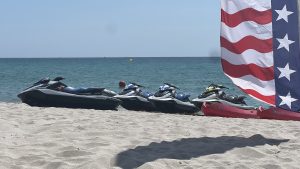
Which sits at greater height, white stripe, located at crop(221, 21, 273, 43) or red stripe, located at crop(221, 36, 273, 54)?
white stripe, located at crop(221, 21, 273, 43)

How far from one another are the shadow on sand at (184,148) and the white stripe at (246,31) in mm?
1496

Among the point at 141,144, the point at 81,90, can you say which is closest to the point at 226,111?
the point at 81,90

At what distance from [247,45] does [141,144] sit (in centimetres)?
197

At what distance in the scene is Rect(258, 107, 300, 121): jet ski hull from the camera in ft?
35.4

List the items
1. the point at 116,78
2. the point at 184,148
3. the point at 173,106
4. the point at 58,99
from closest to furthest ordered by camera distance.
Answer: the point at 184,148 → the point at 58,99 → the point at 173,106 → the point at 116,78

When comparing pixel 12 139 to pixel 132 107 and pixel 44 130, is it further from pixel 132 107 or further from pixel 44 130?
pixel 132 107

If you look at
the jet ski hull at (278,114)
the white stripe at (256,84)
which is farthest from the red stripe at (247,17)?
the jet ski hull at (278,114)

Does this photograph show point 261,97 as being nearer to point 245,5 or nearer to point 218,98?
point 245,5

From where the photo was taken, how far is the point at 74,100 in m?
12.7

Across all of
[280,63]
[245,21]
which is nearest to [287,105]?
[280,63]

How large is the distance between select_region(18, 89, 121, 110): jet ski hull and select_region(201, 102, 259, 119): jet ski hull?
115 inches

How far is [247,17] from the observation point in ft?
21.0

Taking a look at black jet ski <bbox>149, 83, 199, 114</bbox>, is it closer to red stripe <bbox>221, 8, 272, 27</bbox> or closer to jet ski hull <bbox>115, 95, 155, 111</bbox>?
jet ski hull <bbox>115, 95, 155, 111</bbox>

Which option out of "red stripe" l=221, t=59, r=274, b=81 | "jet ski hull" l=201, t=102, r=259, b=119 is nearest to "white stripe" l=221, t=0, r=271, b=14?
"red stripe" l=221, t=59, r=274, b=81
